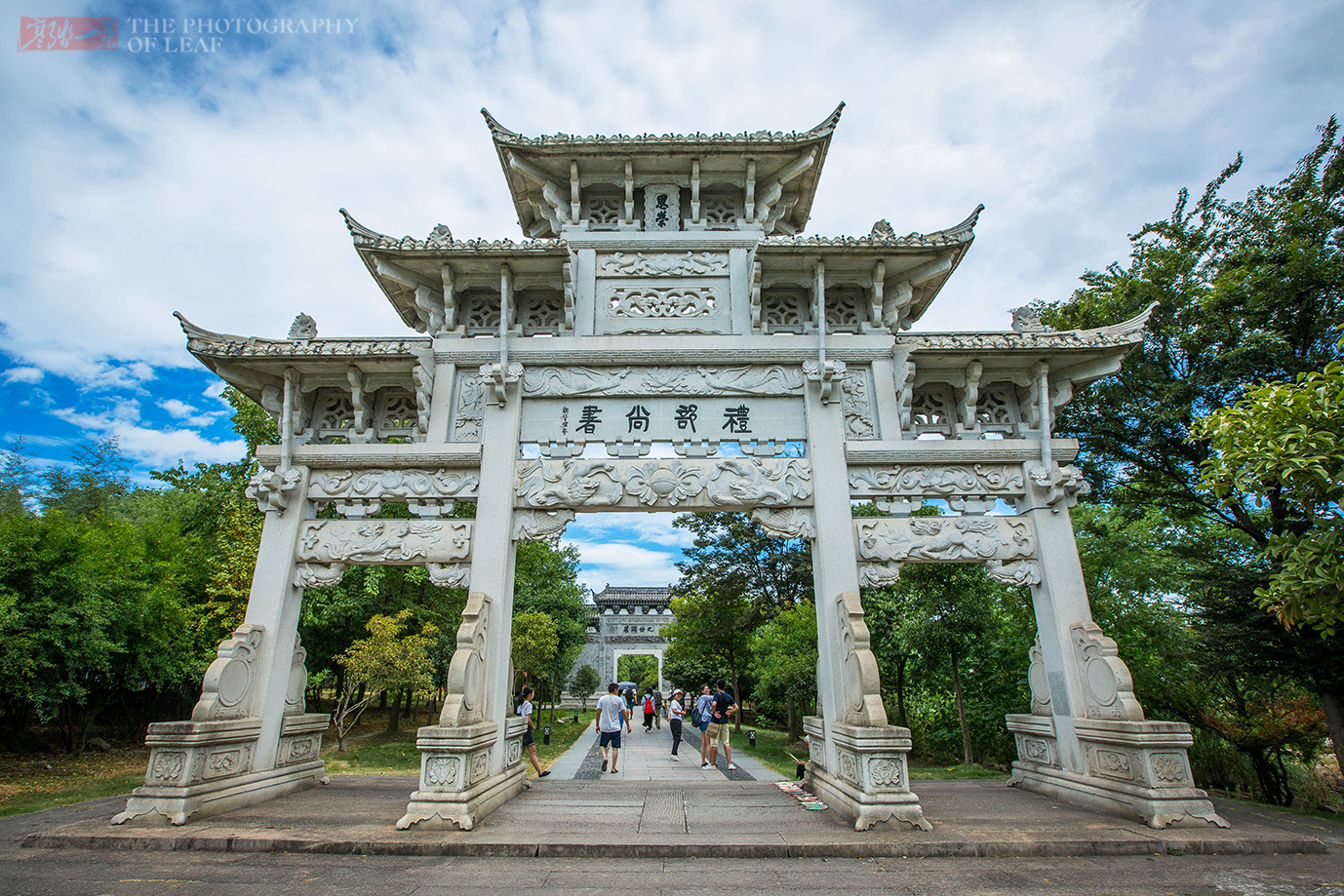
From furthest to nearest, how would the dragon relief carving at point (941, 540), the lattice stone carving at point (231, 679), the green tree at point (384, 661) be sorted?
the green tree at point (384, 661)
the dragon relief carving at point (941, 540)
the lattice stone carving at point (231, 679)

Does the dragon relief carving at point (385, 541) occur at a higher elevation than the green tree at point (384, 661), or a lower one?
higher

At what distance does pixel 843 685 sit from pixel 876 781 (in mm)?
1017

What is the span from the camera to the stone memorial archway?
21.9ft

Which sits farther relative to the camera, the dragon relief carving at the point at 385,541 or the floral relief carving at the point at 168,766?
the dragon relief carving at the point at 385,541

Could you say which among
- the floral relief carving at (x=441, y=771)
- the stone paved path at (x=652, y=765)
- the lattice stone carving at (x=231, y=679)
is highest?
the lattice stone carving at (x=231, y=679)

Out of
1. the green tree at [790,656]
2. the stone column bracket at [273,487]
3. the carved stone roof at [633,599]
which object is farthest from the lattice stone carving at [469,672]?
the carved stone roof at [633,599]

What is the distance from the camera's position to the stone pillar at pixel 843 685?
17.7 ft

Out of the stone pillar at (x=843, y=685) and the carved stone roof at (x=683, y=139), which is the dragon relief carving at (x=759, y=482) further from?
the carved stone roof at (x=683, y=139)

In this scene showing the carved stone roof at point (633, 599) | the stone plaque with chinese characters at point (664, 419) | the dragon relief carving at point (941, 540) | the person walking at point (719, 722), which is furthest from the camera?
the carved stone roof at point (633, 599)

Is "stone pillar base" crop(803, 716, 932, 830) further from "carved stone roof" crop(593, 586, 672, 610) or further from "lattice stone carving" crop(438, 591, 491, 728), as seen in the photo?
"carved stone roof" crop(593, 586, 672, 610)

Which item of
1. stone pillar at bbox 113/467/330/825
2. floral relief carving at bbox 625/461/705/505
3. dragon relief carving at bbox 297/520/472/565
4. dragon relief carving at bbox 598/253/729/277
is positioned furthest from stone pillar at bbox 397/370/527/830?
stone pillar at bbox 113/467/330/825

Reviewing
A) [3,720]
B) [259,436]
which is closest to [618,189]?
[259,436]

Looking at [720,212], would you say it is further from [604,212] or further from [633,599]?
[633,599]

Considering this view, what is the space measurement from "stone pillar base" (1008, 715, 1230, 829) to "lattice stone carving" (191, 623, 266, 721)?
8.58 meters
